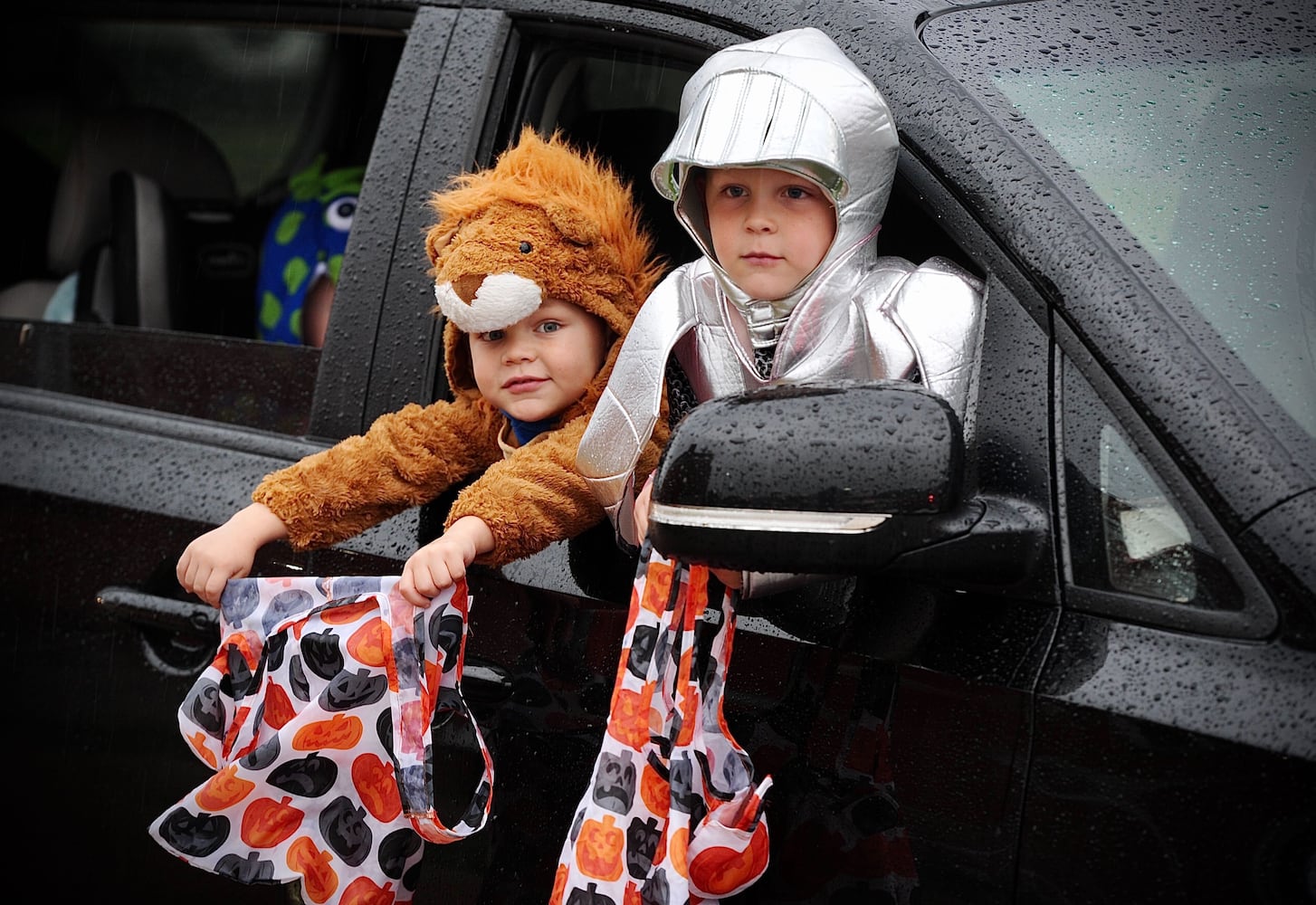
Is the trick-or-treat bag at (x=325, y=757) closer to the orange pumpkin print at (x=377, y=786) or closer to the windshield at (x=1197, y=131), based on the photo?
the orange pumpkin print at (x=377, y=786)

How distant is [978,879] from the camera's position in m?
1.39

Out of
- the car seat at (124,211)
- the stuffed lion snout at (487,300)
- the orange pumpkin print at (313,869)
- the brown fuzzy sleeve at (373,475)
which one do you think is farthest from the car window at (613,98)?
the car seat at (124,211)

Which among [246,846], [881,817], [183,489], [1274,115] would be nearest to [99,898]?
[246,846]

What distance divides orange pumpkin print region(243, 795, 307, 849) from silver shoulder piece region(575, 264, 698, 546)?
0.55 metres

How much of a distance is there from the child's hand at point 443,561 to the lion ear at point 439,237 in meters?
0.42

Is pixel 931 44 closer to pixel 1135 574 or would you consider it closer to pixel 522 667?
pixel 1135 574

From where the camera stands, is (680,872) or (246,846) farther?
(246,846)

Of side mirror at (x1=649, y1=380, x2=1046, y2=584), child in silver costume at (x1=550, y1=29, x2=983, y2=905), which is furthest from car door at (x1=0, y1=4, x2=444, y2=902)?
side mirror at (x1=649, y1=380, x2=1046, y2=584)

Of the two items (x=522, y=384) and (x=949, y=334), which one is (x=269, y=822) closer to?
(x=522, y=384)

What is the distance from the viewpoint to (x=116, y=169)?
10.9 feet

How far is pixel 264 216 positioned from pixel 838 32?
75.8 inches

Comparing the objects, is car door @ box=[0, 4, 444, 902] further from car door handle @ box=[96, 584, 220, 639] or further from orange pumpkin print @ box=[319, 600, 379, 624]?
orange pumpkin print @ box=[319, 600, 379, 624]

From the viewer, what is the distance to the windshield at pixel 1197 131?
1471 mm

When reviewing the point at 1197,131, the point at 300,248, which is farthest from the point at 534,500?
the point at 300,248
